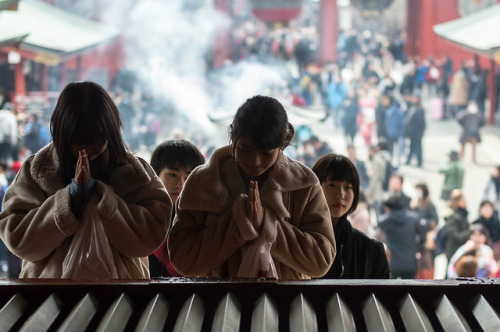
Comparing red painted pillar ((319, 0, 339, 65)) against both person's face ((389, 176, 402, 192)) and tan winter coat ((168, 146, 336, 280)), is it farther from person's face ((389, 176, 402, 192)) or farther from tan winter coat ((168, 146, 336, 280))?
tan winter coat ((168, 146, 336, 280))

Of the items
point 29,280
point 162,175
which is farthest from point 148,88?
point 29,280

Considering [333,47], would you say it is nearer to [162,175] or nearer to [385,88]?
[385,88]

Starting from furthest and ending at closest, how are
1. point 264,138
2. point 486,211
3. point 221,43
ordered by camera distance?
1. point 221,43
2. point 486,211
3. point 264,138

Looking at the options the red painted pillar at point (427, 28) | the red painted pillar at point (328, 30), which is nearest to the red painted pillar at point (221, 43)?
the red painted pillar at point (328, 30)

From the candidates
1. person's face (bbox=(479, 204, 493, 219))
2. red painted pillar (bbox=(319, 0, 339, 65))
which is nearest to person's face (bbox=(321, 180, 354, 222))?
person's face (bbox=(479, 204, 493, 219))

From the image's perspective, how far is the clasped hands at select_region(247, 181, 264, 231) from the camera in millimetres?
1759

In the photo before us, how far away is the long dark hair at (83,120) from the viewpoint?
1.84 metres

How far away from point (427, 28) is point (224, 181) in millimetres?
14736

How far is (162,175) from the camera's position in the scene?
8.20ft

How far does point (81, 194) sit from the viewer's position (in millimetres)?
1821

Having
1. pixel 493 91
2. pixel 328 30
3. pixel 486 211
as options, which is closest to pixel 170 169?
pixel 486 211

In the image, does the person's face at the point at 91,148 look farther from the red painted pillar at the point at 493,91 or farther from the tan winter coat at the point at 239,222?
the red painted pillar at the point at 493,91

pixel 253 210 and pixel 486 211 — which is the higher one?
pixel 253 210

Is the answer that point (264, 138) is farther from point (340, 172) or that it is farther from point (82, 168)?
point (340, 172)
